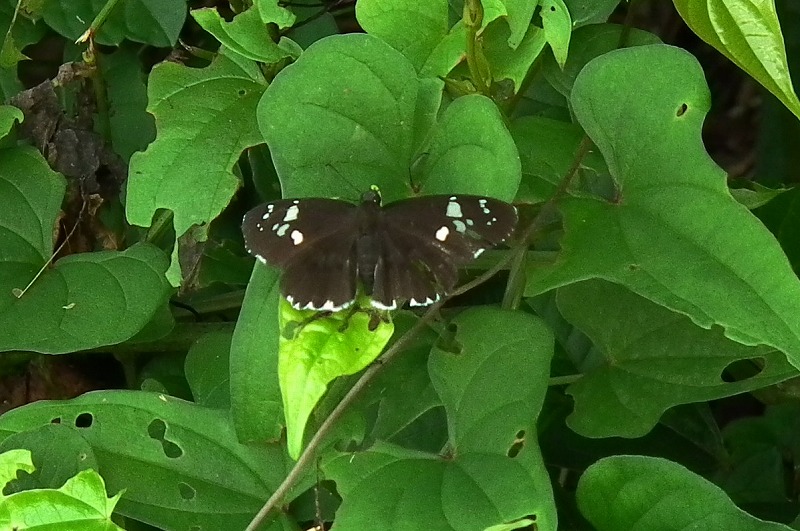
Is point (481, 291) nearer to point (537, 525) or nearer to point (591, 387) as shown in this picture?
point (591, 387)

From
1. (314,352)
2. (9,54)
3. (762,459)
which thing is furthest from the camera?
(762,459)

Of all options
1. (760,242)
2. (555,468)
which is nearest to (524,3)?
(760,242)

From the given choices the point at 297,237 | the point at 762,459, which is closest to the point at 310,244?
the point at 297,237

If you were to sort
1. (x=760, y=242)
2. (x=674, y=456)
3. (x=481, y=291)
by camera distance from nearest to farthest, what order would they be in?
(x=760, y=242) → (x=481, y=291) → (x=674, y=456)

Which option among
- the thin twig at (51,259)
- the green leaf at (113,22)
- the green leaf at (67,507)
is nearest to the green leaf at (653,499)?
the green leaf at (67,507)

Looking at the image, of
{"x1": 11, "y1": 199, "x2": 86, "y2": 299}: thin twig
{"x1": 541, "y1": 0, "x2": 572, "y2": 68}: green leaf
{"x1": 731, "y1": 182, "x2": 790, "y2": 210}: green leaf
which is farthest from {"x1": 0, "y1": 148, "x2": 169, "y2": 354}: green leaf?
{"x1": 731, "y1": 182, "x2": 790, "y2": 210}: green leaf

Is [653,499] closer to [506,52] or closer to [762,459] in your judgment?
[506,52]

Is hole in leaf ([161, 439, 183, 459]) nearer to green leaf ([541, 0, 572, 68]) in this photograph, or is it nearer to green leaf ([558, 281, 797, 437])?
green leaf ([558, 281, 797, 437])

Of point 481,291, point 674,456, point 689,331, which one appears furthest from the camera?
point 674,456
